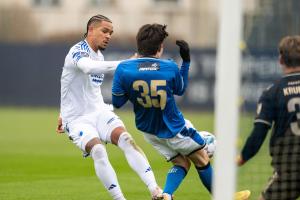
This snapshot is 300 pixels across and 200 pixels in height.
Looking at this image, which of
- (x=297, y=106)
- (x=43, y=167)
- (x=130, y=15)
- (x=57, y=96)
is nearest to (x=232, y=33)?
(x=297, y=106)

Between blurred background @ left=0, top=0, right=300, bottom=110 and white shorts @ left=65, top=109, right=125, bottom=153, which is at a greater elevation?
white shorts @ left=65, top=109, right=125, bottom=153

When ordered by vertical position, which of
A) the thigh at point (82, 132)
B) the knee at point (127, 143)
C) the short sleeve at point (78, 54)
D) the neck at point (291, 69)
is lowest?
the knee at point (127, 143)

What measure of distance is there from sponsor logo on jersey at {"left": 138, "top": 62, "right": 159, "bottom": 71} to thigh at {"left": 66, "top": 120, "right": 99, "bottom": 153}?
38.8 inches

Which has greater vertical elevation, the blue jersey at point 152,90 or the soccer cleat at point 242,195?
the blue jersey at point 152,90

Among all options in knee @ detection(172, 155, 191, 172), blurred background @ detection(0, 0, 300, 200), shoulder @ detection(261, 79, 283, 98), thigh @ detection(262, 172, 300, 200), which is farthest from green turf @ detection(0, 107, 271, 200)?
shoulder @ detection(261, 79, 283, 98)

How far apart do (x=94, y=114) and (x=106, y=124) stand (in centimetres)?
24

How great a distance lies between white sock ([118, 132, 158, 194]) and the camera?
9.34 metres

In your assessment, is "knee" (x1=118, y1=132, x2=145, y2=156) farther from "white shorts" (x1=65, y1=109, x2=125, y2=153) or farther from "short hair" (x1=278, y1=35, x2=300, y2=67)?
"short hair" (x1=278, y1=35, x2=300, y2=67)

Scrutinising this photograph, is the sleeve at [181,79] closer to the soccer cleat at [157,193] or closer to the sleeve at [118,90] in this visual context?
the sleeve at [118,90]

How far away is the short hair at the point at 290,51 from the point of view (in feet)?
24.5

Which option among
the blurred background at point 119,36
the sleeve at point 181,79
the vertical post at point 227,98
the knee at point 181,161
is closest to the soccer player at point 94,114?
the knee at point 181,161

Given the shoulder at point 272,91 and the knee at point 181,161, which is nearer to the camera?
the shoulder at point 272,91

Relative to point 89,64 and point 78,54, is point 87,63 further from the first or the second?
point 78,54

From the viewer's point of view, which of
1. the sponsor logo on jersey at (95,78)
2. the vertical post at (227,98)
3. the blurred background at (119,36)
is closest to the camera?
the vertical post at (227,98)
